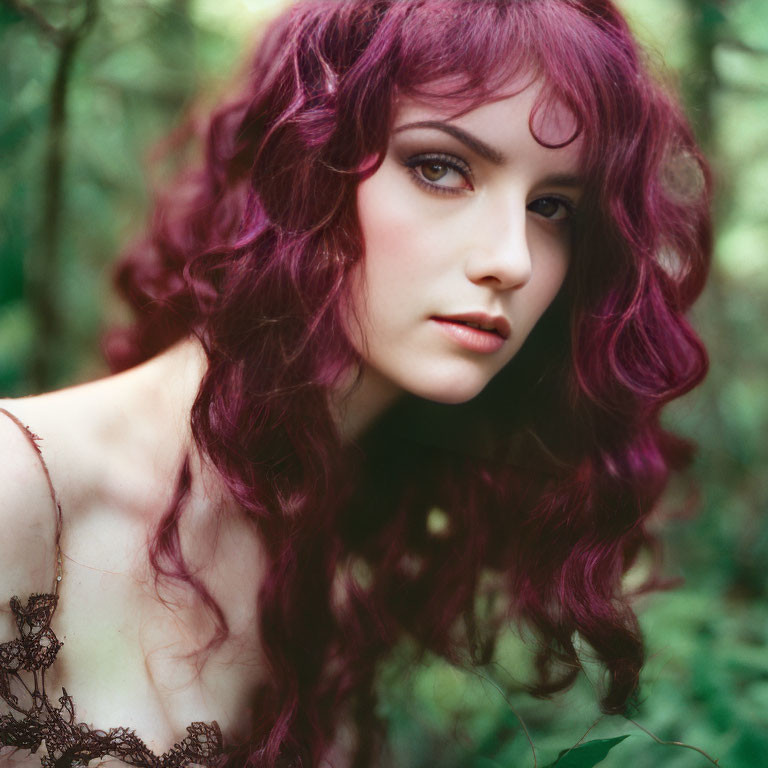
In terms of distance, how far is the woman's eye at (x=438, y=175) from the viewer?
80cm

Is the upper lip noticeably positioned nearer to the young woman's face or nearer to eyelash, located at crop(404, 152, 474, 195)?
the young woman's face

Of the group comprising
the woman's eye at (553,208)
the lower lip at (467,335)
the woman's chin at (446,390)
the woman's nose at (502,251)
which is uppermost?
the woman's eye at (553,208)

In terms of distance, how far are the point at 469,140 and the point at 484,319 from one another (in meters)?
0.18

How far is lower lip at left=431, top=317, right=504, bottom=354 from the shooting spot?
830 mm

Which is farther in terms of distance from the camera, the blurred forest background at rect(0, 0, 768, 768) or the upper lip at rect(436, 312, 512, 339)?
the blurred forest background at rect(0, 0, 768, 768)

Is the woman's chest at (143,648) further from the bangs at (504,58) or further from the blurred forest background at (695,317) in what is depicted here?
the bangs at (504,58)

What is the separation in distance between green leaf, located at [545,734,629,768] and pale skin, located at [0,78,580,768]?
1.22 ft

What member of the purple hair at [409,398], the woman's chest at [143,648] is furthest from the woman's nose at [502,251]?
the woman's chest at [143,648]

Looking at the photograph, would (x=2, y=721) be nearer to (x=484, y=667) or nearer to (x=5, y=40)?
(x=484, y=667)

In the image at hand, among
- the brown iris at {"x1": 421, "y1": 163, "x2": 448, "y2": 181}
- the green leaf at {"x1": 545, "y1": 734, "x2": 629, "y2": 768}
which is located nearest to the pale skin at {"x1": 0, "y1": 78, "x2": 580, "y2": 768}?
the brown iris at {"x1": 421, "y1": 163, "x2": 448, "y2": 181}

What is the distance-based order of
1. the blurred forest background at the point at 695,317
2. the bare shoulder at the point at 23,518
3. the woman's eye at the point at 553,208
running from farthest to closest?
the blurred forest background at the point at 695,317, the woman's eye at the point at 553,208, the bare shoulder at the point at 23,518

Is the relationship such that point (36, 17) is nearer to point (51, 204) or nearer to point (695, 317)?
point (51, 204)

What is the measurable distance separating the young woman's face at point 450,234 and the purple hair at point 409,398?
0.02 meters

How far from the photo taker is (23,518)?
769 millimetres
